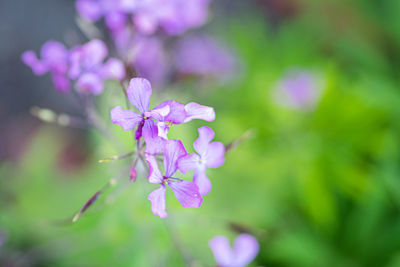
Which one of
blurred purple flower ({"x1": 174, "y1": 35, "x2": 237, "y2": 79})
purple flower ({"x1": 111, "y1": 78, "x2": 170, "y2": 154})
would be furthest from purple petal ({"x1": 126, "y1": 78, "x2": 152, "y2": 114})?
blurred purple flower ({"x1": 174, "y1": 35, "x2": 237, "y2": 79})

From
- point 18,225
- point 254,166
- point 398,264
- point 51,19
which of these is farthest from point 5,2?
point 398,264

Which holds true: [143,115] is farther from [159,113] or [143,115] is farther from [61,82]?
[61,82]

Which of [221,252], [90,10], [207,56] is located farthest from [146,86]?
[207,56]

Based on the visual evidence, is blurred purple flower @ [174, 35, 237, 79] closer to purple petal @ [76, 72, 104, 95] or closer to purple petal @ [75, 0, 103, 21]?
purple petal @ [75, 0, 103, 21]

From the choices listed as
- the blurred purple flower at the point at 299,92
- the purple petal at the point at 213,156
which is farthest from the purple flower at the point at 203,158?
the blurred purple flower at the point at 299,92

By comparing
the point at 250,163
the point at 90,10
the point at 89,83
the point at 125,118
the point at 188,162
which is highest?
the point at 90,10

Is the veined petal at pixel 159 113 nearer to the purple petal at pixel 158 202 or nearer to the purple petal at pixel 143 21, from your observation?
the purple petal at pixel 158 202
